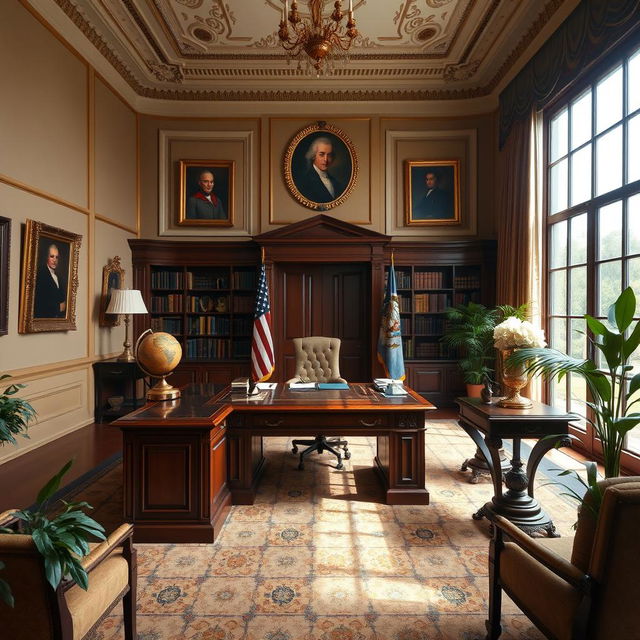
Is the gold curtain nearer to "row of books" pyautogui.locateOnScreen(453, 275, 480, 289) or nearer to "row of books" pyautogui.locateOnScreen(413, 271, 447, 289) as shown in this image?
"row of books" pyautogui.locateOnScreen(453, 275, 480, 289)

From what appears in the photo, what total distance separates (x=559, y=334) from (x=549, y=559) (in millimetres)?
4215

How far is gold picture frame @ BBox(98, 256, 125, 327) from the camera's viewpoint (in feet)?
18.5

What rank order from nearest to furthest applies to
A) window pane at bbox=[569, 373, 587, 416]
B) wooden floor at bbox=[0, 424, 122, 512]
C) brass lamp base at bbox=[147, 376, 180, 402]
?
brass lamp base at bbox=[147, 376, 180, 402] < wooden floor at bbox=[0, 424, 122, 512] < window pane at bbox=[569, 373, 587, 416]

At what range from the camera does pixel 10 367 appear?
3975mm

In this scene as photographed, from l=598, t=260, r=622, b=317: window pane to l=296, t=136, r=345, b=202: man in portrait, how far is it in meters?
3.95

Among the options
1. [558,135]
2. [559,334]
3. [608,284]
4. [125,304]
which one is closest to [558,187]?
[558,135]

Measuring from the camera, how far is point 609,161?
414 centimetres

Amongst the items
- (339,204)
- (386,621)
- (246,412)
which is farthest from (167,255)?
(386,621)

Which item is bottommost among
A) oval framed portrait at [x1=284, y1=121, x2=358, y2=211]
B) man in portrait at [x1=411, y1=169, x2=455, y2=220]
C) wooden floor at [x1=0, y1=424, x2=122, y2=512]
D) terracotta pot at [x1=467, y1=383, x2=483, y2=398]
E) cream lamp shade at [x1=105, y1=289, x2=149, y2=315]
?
wooden floor at [x1=0, y1=424, x2=122, y2=512]

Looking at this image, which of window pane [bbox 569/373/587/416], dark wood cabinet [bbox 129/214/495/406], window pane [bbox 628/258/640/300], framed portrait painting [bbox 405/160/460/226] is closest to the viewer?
window pane [bbox 628/258/640/300]

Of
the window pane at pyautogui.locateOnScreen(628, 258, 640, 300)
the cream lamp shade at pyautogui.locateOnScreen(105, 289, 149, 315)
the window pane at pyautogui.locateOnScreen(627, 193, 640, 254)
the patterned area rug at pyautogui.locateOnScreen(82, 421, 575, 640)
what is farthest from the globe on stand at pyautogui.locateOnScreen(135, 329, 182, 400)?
the window pane at pyautogui.locateOnScreen(627, 193, 640, 254)

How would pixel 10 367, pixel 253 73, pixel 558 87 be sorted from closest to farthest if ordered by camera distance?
1. pixel 10 367
2. pixel 558 87
3. pixel 253 73

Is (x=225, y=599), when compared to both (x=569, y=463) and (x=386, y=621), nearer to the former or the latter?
(x=386, y=621)

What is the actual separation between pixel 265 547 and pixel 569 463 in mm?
3143
